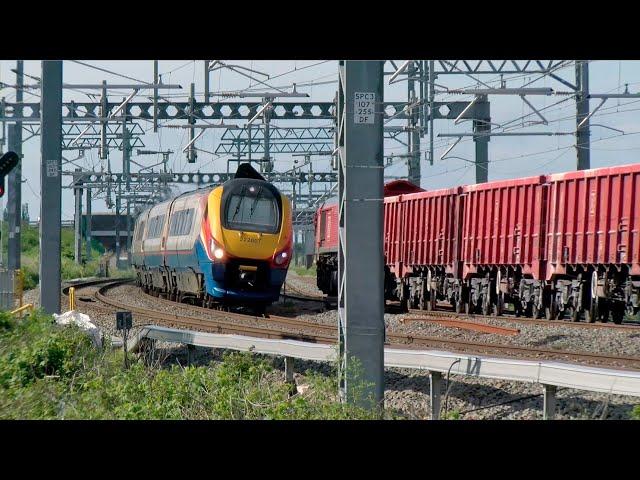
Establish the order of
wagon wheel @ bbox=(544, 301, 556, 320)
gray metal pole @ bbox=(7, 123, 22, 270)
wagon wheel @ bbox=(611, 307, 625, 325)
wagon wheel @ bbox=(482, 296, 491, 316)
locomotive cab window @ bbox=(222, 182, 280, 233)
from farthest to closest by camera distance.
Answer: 1. gray metal pole @ bbox=(7, 123, 22, 270)
2. wagon wheel @ bbox=(482, 296, 491, 316)
3. locomotive cab window @ bbox=(222, 182, 280, 233)
4. wagon wheel @ bbox=(544, 301, 556, 320)
5. wagon wheel @ bbox=(611, 307, 625, 325)

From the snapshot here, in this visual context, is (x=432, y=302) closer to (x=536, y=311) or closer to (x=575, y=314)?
(x=536, y=311)

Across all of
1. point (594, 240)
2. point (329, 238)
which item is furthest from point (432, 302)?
point (594, 240)

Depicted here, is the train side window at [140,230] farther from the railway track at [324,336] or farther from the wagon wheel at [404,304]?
the wagon wheel at [404,304]

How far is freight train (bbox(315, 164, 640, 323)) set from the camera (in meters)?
19.9

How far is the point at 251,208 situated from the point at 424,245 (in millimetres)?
6429

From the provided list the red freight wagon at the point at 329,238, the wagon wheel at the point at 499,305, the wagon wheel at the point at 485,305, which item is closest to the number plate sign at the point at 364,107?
the wagon wheel at the point at 499,305

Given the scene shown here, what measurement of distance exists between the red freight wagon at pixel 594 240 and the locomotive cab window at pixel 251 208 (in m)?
6.07

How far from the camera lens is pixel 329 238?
117ft

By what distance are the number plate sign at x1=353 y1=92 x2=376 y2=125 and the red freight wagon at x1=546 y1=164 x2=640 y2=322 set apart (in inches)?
407

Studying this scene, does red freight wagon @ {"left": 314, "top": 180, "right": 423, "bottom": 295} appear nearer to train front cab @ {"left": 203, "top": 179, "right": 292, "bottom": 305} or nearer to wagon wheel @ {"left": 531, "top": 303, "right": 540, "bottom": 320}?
train front cab @ {"left": 203, "top": 179, "right": 292, "bottom": 305}

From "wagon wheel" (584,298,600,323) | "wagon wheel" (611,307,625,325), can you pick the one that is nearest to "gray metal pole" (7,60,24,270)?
"wagon wheel" (584,298,600,323)

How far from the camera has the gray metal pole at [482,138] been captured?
106ft

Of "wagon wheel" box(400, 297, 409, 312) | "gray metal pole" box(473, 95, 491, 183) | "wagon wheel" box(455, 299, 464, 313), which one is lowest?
"wagon wheel" box(400, 297, 409, 312)
